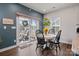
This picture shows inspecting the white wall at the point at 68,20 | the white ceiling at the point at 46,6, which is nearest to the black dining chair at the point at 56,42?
the white wall at the point at 68,20

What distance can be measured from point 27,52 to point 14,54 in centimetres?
30

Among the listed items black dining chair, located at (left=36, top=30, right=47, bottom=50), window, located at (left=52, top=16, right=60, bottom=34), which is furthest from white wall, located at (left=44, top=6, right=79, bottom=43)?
black dining chair, located at (left=36, top=30, right=47, bottom=50)

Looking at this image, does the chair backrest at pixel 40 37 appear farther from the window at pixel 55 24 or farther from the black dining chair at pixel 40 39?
the window at pixel 55 24

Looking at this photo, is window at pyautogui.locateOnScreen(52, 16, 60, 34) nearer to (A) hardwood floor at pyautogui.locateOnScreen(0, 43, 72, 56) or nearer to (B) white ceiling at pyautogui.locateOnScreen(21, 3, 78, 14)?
(B) white ceiling at pyautogui.locateOnScreen(21, 3, 78, 14)

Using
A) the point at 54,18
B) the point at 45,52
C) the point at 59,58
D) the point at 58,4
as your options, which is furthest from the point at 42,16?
the point at 59,58

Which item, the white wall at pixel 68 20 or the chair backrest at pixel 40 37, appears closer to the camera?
the white wall at pixel 68 20

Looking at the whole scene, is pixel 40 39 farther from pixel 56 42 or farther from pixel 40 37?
pixel 56 42

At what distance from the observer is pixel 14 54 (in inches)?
97.1

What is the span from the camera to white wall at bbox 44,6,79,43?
2.44 metres

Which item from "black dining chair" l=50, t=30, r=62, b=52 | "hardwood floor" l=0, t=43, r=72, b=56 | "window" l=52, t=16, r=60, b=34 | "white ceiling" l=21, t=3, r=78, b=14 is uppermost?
"white ceiling" l=21, t=3, r=78, b=14

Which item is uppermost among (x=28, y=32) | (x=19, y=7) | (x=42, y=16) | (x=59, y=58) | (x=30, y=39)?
(x=19, y=7)

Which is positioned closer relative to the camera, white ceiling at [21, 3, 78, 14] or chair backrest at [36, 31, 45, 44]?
white ceiling at [21, 3, 78, 14]

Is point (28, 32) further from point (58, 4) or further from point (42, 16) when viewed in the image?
point (58, 4)

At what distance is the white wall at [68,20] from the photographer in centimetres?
244
